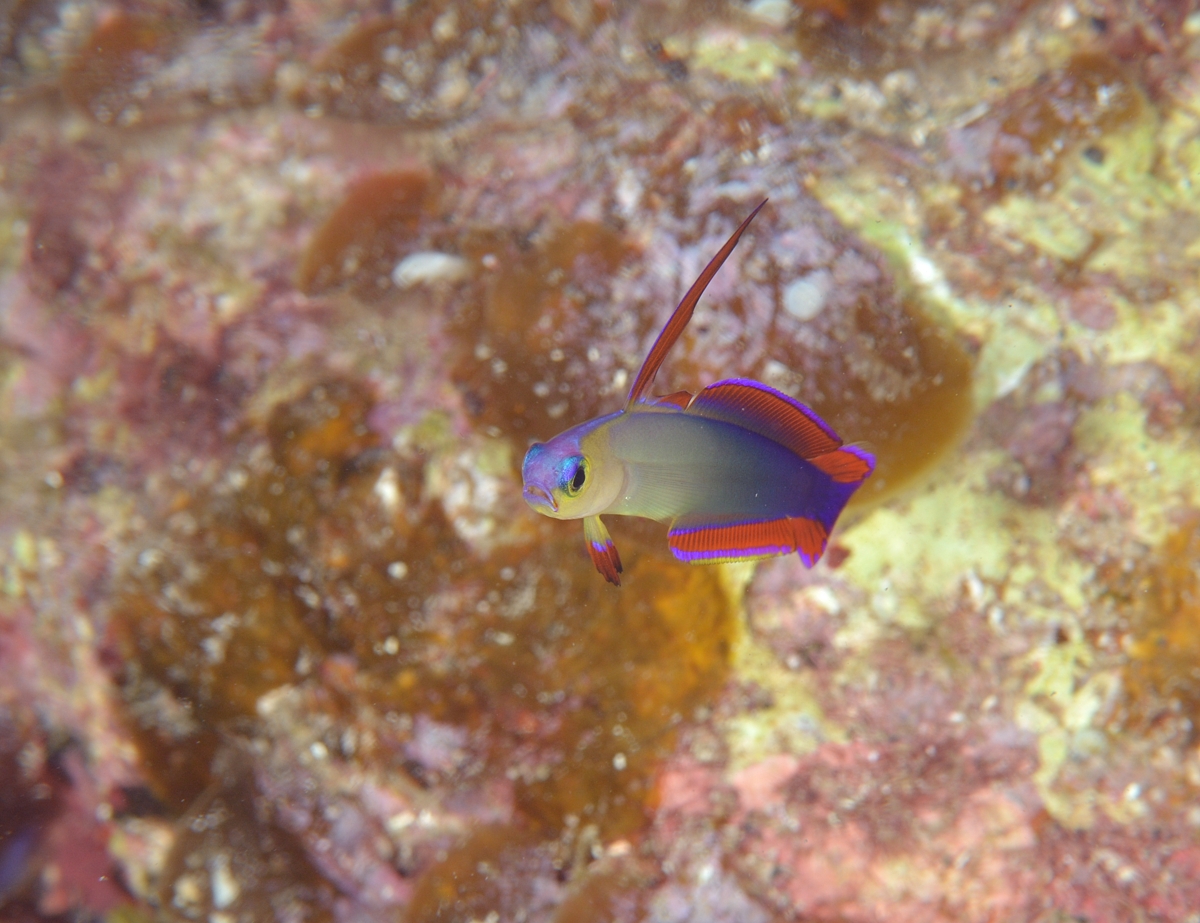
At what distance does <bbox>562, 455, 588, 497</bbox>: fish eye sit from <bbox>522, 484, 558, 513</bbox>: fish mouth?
0.04 m

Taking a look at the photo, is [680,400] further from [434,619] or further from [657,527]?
[434,619]

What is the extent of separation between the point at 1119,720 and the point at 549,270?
267 cm

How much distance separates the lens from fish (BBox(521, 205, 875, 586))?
144 cm

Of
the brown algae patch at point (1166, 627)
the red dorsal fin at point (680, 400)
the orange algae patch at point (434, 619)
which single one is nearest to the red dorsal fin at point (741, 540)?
the red dorsal fin at point (680, 400)

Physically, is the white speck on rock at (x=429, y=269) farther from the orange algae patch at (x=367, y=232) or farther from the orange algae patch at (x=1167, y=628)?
the orange algae patch at (x=1167, y=628)

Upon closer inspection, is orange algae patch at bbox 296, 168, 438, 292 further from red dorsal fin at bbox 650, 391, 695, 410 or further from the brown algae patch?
the brown algae patch

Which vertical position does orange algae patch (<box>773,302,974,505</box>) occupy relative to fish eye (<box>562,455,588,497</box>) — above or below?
below

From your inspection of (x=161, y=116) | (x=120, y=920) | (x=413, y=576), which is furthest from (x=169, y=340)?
(x=120, y=920)

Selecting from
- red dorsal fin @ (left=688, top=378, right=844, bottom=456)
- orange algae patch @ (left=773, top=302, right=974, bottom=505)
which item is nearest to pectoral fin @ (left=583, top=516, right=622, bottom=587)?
red dorsal fin @ (left=688, top=378, right=844, bottom=456)

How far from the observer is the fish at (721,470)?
1.44m

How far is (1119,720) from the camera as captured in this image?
8.26ft

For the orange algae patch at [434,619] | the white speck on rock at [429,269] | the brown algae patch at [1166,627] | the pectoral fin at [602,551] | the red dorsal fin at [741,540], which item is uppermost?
the red dorsal fin at [741,540]

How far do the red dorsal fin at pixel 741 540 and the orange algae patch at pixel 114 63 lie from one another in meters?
4.06

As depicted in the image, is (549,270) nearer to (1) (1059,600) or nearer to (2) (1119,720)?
(1) (1059,600)
